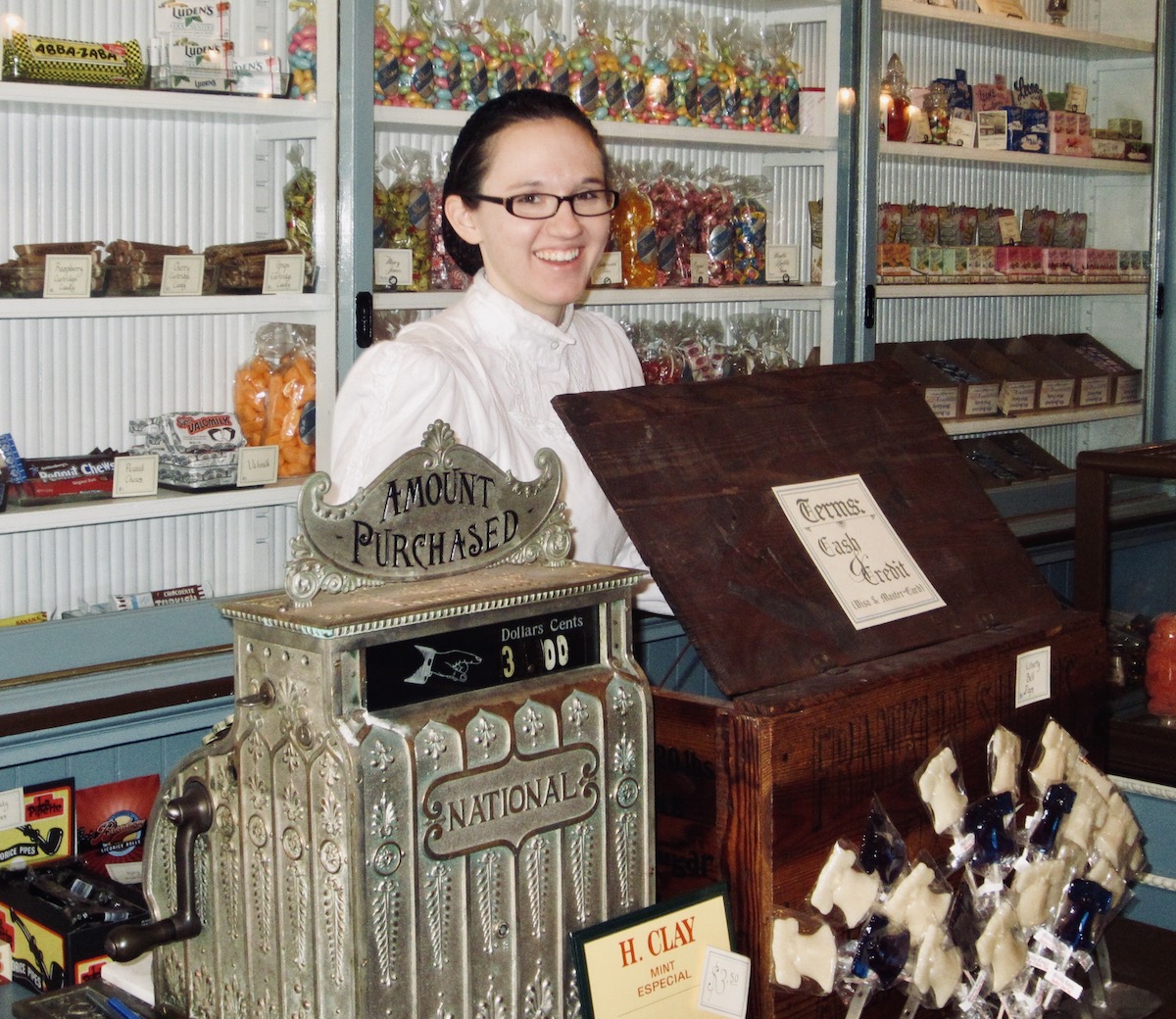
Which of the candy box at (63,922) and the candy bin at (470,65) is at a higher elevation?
the candy bin at (470,65)

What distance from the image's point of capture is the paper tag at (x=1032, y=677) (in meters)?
1.64

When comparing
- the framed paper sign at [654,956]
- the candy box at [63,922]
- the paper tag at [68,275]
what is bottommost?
the candy box at [63,922]

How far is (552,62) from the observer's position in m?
3.10

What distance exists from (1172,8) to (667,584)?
380 centimetres

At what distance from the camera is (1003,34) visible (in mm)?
4238

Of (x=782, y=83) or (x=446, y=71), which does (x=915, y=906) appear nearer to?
(x=446, y=71)

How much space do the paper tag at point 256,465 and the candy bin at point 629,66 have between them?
43.4 inches

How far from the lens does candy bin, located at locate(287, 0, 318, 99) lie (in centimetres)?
272

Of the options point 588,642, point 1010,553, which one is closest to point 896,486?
point 1010,553

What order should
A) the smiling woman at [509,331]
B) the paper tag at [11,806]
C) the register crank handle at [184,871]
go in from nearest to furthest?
the register crank handle at [184,871], the smiling woman at [509,331], the paper tag at [11,806]

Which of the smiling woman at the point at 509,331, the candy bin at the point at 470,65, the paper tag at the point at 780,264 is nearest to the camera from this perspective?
the smiling woman at the point at 509,331

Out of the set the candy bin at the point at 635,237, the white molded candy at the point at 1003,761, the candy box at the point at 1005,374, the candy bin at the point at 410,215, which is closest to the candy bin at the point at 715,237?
the candy bin at the point at 635,237

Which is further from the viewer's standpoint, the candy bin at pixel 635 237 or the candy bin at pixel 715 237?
the candy bin at pixel 715 237

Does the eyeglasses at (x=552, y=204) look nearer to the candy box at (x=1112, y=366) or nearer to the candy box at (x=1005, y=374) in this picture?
the candy box at (x=1005, y=374)
